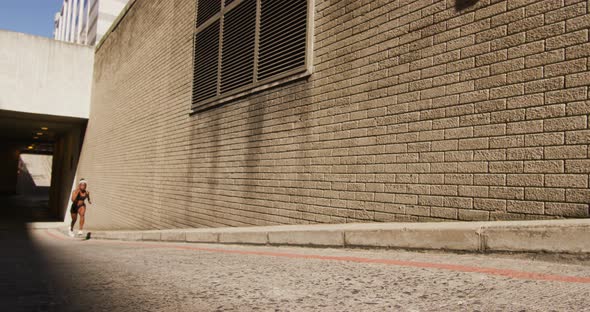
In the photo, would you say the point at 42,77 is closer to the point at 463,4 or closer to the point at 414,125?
the point at 414,125

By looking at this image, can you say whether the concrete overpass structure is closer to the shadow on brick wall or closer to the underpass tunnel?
the underpass tunnel

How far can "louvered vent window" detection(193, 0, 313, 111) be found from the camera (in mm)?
7496

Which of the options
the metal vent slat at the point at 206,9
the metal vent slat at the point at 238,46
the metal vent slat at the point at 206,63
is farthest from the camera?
the metal vent slat at the point at 206,9

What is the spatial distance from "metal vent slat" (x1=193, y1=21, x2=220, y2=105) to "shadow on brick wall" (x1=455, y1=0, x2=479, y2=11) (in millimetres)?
6139

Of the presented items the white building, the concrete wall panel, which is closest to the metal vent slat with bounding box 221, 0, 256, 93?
the concrete wall panel

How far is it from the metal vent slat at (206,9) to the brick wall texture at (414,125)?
2407 mm

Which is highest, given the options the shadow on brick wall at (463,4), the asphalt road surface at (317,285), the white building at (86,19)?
the white building at (86,19)

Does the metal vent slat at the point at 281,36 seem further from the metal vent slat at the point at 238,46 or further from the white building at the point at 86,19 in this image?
the white building at the point at 86,19

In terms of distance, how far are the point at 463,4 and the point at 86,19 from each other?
65.3 meters

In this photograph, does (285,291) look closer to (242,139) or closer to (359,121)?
(359,121)

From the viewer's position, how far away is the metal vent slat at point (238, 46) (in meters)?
8.81

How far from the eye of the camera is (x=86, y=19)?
60531mm

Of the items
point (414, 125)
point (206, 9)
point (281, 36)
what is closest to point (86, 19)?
point (206, 9)

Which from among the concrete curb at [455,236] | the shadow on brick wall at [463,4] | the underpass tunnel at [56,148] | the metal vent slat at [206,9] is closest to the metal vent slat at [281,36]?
the metal vent slat at [206,9]
